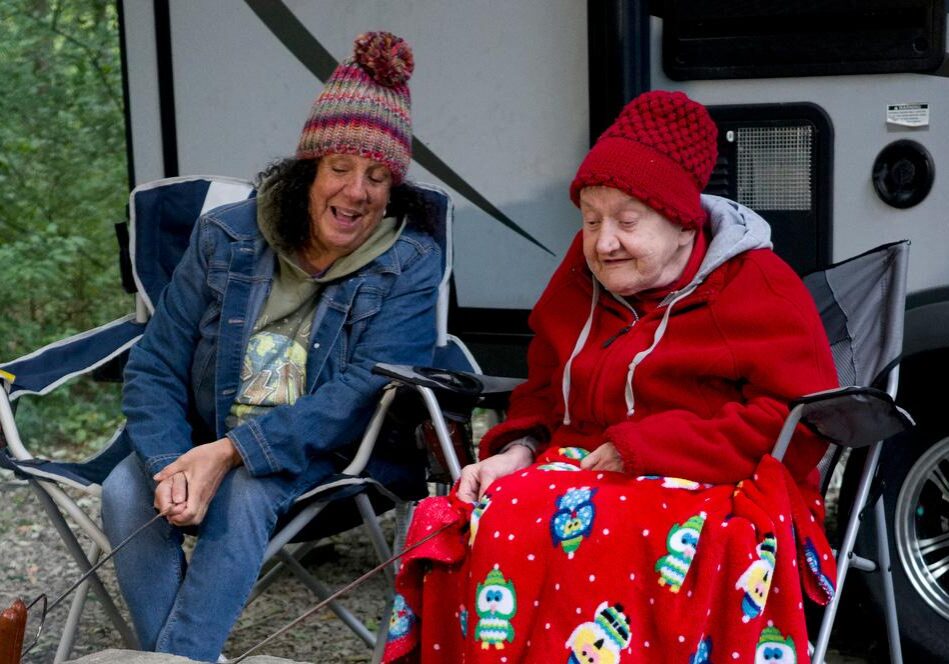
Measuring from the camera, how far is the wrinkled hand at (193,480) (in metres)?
2.67

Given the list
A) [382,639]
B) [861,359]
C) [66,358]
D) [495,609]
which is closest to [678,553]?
[495,609]

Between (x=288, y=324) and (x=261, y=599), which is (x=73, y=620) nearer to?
(x=288, y=324)

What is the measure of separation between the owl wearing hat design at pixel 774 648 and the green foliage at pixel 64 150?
19.1 ft

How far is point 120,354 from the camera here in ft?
11.2

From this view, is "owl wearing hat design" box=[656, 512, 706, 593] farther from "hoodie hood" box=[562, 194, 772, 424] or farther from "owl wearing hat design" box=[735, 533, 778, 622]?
"hoodie hood" box=[562, 194, 772, 424]

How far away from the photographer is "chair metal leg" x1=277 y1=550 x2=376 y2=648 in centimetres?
313

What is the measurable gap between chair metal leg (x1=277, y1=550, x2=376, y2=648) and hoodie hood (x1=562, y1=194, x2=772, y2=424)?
2.79 feet

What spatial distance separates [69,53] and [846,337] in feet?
19.3

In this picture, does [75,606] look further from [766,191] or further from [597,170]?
[766,191]

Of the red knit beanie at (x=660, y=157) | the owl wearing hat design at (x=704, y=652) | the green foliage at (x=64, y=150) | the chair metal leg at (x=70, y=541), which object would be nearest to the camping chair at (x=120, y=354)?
the chair metal leg at (x=70, y=541)

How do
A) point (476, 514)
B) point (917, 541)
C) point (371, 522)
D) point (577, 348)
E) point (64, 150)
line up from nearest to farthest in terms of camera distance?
point (476, 514), point (577, 348), point (371, 522), point (917, 541), point (64, 150)

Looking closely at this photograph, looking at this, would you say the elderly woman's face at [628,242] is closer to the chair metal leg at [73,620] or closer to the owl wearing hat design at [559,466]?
the owl wearing hat design at [559,466]

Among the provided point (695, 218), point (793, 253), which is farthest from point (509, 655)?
point (793, 253)

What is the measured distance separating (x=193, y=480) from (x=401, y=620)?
0.56 m
